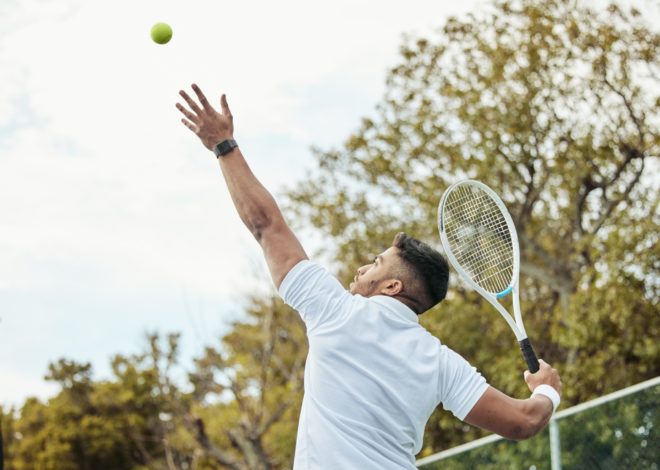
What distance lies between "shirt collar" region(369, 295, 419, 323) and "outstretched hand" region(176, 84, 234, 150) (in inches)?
26.3

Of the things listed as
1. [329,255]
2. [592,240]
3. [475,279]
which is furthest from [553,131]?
[475,279]

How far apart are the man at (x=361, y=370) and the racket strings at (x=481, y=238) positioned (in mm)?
1401

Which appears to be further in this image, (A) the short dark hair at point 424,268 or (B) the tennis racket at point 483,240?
(B) the tennis racket at point 483,240

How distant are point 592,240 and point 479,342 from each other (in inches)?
105

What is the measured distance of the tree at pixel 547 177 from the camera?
14148 mm

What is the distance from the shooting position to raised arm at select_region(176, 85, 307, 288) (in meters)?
2.84

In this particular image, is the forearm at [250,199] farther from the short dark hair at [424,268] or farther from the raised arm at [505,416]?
the raised arm at [505,416]

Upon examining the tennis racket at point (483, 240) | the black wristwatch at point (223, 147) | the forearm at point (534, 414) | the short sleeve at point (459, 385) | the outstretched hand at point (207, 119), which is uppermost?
the outstretched hand at point (207, 119)

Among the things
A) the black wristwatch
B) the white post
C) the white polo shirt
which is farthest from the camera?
the white post

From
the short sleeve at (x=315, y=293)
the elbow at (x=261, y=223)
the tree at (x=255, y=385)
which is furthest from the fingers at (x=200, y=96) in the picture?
the tree at (x=255, y=385)

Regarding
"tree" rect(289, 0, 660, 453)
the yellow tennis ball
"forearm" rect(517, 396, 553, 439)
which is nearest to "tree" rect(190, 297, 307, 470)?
"tree" rect(289, 0, 660, 453)

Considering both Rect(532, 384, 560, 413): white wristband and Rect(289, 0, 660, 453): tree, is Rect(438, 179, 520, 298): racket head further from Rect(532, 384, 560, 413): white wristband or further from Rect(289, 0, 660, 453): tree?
Rect(289, 0, 660, 453): tree

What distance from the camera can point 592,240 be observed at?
598 inches

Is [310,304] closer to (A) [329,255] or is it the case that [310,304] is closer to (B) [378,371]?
(B) [378,371]
